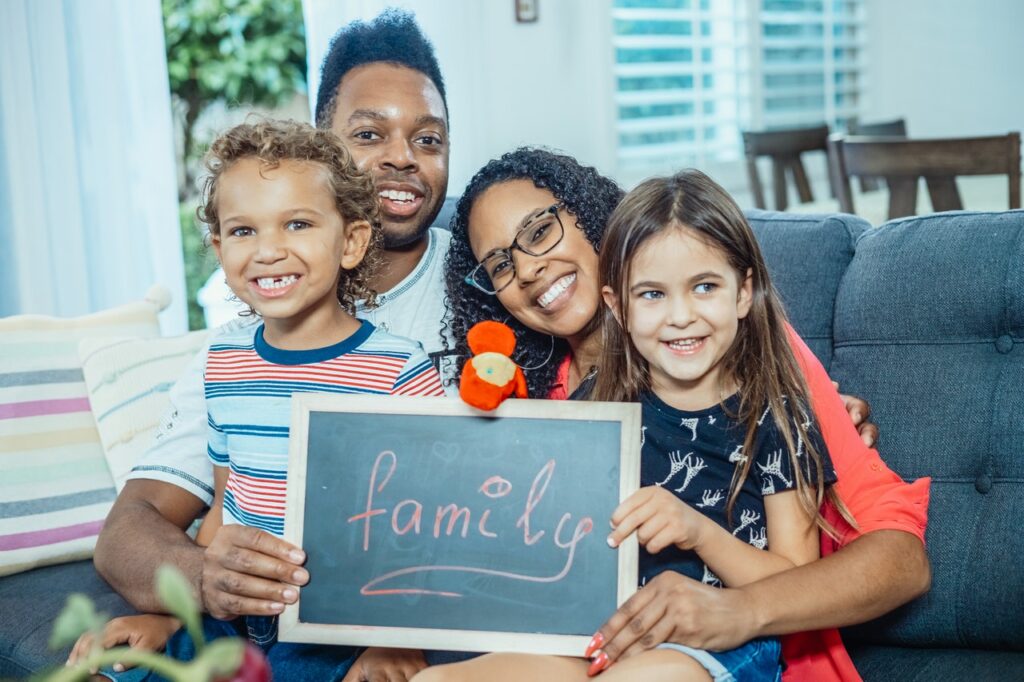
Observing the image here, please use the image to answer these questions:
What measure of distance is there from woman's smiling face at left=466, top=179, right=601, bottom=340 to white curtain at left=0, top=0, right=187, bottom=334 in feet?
6.36

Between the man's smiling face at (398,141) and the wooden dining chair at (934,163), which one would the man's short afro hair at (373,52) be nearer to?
the man's smiling face at (398,141)

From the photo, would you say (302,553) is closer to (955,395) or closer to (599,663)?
(599,663)

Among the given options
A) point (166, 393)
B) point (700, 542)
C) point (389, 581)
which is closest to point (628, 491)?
point (700, 542)

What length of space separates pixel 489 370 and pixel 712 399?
370 millimetres

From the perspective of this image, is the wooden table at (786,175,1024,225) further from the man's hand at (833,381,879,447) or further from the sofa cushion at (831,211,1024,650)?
the man's hand at (833,381,879,447)

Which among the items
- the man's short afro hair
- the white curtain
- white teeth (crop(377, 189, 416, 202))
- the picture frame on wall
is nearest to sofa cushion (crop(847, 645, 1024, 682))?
white teeth (crop(377, 189, 416, 202))

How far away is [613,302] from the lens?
5.03 feet

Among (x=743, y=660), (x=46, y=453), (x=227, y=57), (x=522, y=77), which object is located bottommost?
(x=743, y=660)

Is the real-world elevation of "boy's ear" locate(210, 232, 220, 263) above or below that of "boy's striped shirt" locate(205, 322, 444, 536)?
above

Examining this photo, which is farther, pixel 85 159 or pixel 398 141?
pixel 85 159

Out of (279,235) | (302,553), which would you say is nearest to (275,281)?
(279,235)

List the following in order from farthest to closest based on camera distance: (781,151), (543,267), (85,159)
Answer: (781,151), (85,159), (543,267)

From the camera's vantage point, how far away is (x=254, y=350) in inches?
61.2

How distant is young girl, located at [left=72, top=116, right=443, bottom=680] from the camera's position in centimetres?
147
